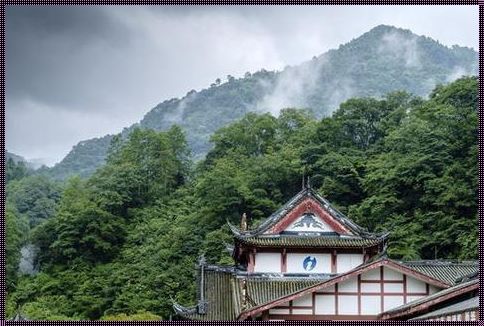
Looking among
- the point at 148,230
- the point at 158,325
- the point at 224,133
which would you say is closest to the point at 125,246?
the point at 148,230

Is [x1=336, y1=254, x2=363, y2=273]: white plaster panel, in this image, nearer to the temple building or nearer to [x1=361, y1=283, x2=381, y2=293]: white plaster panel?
the temple building

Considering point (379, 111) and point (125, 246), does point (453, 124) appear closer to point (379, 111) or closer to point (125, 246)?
point (379, 111)

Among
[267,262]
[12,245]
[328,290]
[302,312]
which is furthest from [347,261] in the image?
[12,245]

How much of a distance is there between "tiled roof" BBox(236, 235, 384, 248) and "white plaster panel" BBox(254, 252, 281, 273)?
0.51 metres

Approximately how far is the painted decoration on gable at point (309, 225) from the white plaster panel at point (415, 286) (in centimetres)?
550

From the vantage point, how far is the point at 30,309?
5081 centimetres

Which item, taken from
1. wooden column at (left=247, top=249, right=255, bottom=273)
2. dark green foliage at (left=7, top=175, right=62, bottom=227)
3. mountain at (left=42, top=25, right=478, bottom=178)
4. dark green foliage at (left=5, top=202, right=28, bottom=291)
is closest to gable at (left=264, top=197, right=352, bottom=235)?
wooden column at (left=247, top=249, right=255, bottom=273)

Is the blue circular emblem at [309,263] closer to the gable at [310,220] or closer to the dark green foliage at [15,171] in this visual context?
the gable at [310,220]

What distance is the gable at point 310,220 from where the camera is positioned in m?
29.5

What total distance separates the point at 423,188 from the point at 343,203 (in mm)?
7546

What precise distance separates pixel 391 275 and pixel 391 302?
2.71ft

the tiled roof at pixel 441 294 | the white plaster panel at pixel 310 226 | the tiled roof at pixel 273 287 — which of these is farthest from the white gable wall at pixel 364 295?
the white plaster panel at pixel 310 226

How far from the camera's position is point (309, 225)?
2955 cm

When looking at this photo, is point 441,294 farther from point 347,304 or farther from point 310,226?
point 310,226
